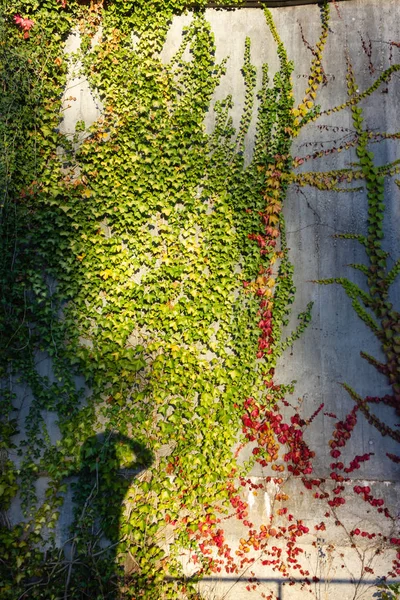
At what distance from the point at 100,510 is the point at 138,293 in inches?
72.6

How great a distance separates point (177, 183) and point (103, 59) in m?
1.37

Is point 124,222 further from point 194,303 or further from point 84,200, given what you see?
point 194,303

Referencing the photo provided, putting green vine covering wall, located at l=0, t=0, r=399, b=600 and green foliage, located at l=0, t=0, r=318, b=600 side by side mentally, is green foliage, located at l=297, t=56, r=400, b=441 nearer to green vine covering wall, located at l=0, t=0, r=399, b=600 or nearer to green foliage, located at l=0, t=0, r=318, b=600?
green vine covering wall, located at l=0, t=0, r=399, b=600

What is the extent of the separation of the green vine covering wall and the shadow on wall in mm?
16

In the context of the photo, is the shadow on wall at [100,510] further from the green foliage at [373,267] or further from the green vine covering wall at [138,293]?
the green foliage at [373,267]

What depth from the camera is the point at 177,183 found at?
15.3ft

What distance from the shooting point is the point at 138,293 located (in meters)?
4.57

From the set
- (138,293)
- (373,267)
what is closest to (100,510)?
(138,293)

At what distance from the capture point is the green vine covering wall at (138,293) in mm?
4285

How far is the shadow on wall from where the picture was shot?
4.15m

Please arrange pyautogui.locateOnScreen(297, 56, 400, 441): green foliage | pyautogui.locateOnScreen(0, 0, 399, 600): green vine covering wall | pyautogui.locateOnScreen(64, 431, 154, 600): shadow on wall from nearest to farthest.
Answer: pyautogui.locateOnScreen(64, 431, 154, 600): shadow on wall < pyautogui.locateOnScreen(0, 0, 399, 600): green vine covering wall < pyautogui.locateOnScreen(297, 56, 400, 441): green foliage

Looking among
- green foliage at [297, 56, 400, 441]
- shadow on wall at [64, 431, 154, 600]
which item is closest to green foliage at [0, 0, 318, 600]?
shadow on wall at [64, 431, 154, 600]

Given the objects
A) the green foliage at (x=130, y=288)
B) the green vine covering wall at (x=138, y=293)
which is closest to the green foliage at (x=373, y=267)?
the green vine covering wall at (x=138, y=293)

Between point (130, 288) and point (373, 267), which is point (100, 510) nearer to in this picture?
point (130, 288)
